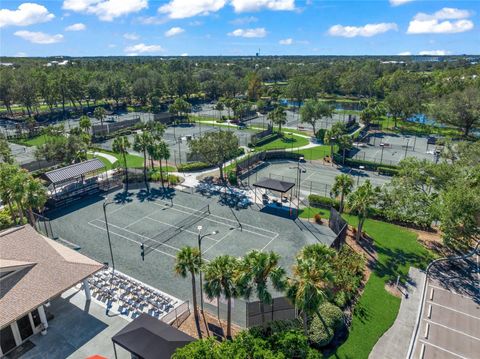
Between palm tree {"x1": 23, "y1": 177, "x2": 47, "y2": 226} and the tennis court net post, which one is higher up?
palm tree {"x1": 23, "y1": 177, "x2": 47, "y2": 226}

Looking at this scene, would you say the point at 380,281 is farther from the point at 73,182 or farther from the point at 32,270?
the point at 73,182

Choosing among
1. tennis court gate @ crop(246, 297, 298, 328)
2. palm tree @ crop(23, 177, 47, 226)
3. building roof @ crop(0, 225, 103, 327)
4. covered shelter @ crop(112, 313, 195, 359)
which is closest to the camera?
covered shelter @ crop(112, 313, 195, 359)

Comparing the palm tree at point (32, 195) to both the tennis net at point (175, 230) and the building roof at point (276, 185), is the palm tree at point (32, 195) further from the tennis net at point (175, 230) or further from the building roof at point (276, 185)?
the building roof at point (276, 185)

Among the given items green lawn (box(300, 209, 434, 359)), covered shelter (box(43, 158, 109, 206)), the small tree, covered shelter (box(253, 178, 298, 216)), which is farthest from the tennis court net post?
covered shelter (box(43, 158, 109, 206))

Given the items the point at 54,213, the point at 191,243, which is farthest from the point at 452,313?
the point at 54,213

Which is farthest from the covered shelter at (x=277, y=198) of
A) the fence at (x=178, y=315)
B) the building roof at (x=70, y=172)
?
the building roof at (x=70, y=172)

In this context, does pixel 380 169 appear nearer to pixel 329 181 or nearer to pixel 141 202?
pixel 329 181

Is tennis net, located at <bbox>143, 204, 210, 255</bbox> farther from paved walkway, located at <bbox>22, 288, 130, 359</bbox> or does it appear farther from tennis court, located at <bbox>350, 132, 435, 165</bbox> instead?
tennis court, located at <bbox>350, 132, 435, 165</bbox>
